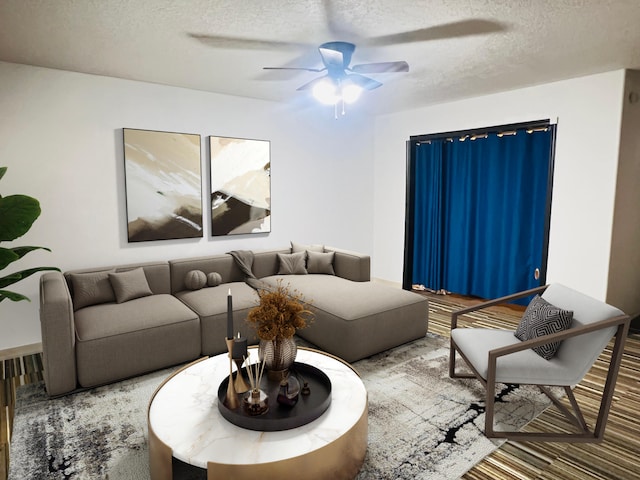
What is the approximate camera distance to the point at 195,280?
3918mm

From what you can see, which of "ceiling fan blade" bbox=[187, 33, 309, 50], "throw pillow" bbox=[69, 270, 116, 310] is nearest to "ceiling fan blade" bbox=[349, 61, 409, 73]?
"ceiling fan blade" bbox=[187, 33, 309, 50]

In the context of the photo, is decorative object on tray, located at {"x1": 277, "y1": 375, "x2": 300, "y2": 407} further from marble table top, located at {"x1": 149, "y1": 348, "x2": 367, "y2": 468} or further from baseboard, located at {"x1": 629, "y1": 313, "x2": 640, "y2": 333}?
baseboard, located at {"x1": 629, "y1": 313, "x2": 640, "y2": 333}

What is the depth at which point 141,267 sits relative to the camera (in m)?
3.76

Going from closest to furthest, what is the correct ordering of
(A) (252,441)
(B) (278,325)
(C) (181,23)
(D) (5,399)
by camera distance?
(A) (252,441), (B) (278,325), (C) (181,23), (D) (5,399)

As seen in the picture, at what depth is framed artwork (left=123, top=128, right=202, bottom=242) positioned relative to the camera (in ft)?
Answer: 12.8

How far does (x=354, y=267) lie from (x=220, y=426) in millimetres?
2782

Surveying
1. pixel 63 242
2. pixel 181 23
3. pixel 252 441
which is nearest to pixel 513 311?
pixel 252 441

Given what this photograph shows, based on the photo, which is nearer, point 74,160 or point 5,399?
point 5,399

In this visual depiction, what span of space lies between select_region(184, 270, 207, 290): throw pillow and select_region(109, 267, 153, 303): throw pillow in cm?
37

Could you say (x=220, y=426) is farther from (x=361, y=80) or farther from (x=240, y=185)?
(x=240, y=185)

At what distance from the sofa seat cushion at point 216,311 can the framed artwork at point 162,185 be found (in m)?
0.74

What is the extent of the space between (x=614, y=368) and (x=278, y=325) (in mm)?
1856

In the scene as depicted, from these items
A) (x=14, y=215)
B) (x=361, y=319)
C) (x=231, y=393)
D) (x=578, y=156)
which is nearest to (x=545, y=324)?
(x=361, y=319)

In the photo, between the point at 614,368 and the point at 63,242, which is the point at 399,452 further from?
the point at 63,242
